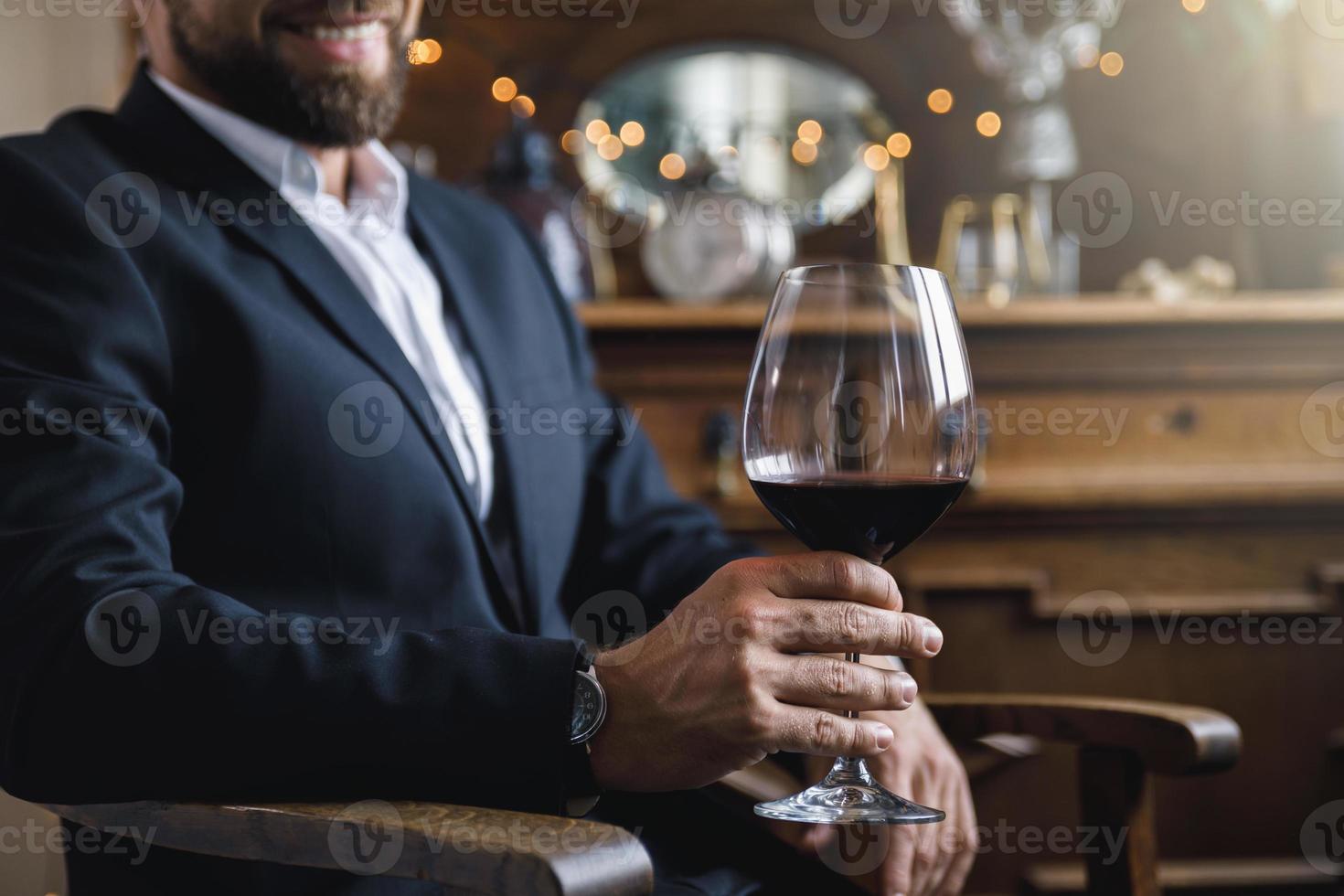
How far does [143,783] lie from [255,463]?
27 cm

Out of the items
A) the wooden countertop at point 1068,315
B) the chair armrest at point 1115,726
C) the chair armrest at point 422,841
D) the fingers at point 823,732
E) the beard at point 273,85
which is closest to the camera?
the chair armrest at point 422,841

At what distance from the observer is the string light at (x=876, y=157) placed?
2.10 meters

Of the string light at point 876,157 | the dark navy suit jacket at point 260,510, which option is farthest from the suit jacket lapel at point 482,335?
the string light at point 876,157

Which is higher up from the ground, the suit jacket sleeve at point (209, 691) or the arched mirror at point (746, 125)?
the arched mirror at point (746, 125)

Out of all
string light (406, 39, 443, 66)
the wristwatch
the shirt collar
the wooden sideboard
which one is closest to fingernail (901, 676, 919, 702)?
the wristwatch

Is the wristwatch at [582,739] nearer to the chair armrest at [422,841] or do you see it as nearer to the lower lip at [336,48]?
the chair armrest at [422,841]

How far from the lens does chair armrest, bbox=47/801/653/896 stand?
1.95ft

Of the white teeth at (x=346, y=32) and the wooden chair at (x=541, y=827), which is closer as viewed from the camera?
the wooden chair at (x=541, y=827)

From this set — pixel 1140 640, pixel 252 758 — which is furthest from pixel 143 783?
pixel 1140 640

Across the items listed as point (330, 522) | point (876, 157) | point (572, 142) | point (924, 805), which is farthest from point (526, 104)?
point (924, 805)

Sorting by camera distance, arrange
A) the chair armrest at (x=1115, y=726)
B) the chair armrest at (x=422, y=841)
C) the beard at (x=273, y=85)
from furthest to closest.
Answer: the beard at (x=273, y=85) < the chair armrest at (x=1115, y=726) < the chair armrest at (x=422, y=841)

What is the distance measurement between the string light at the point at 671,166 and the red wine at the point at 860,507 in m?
1.44

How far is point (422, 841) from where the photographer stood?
2.12ft

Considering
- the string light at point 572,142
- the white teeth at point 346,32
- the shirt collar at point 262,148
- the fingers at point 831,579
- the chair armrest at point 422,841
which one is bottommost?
the chair armrest at point 422,841
